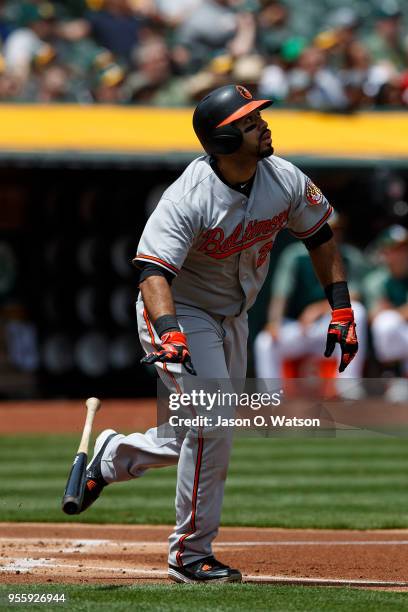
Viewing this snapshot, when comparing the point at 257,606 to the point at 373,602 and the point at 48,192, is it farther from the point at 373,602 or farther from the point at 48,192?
the point at 48,192

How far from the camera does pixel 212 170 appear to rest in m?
4.96

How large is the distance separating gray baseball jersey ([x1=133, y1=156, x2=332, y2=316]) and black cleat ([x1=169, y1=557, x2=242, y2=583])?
0.94 metres

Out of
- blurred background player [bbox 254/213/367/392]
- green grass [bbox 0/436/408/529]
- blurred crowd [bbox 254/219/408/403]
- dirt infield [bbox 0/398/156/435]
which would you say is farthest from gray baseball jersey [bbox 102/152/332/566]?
blurred background player [bbox 254/213/367/392]

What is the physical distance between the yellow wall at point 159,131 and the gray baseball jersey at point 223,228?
8.00m

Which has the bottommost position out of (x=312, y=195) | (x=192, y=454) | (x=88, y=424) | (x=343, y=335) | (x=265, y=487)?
(x=265, y=487)

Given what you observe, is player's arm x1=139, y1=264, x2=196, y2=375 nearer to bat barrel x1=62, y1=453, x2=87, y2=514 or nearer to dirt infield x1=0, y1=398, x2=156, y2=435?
bat barrel x1=62, y1=453, x2=87, y2=514

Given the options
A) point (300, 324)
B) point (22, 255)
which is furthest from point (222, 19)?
point (300, 324)

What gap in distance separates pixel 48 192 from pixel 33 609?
424 inches

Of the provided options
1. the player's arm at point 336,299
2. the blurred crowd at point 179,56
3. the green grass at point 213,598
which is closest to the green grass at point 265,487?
the player's arm at point 336,299

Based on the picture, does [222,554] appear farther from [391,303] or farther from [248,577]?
[391,303]

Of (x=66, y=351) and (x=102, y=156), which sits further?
(x=66, y=351)

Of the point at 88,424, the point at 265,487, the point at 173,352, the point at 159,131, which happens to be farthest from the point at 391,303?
the point at 173,352

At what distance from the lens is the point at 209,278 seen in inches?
197

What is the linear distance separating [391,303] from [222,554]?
697 centimetres
